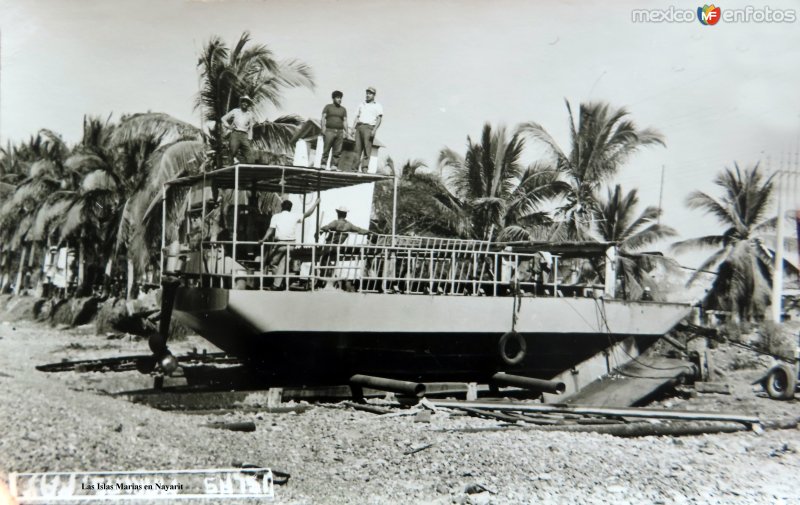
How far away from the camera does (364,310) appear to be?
8.21 metres

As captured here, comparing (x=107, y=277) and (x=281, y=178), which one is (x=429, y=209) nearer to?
(x=281, y=178)

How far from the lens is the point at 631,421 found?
25.7 feet

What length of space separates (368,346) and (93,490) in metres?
3.93

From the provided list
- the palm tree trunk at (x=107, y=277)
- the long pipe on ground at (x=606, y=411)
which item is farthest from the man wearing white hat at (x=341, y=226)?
the palm tree trunk at (x=107, y=277)

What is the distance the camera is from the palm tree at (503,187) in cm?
1611

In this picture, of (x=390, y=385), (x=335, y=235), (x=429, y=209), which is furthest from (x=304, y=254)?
(x=429, y=209)

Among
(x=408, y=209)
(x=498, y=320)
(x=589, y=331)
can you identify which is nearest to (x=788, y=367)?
(x=589, y=331)

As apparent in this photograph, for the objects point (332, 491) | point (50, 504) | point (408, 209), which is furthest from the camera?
point (408, 209)

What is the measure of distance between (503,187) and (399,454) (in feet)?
36.6

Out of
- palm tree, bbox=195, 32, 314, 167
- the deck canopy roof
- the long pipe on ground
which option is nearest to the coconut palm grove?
palm tree, bbox=195, 32, 314, 167

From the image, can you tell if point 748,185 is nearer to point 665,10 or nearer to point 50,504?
point 665,10

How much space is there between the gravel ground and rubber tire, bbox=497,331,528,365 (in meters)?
1.64

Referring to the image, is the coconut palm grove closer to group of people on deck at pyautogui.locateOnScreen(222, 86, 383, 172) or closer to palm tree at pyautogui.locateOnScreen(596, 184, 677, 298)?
palm tree at pyautogui.locateOnScreen(596, 184, 677, 298)

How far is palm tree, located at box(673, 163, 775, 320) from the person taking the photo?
1800 centimetres
